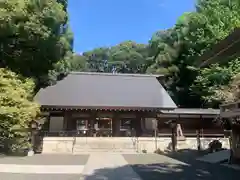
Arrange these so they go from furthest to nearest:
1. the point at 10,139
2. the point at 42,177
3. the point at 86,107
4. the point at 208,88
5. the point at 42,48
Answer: the point at 208,88
the point at 86,107
the point at 42,48
the point at 10,139
the point at 42,177

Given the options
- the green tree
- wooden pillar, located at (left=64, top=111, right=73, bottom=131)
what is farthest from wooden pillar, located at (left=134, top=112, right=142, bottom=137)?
the green tree

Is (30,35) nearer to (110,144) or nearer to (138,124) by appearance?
(110,144)

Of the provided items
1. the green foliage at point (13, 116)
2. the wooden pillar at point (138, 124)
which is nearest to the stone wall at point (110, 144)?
the wooden pillar at point (138, 124)

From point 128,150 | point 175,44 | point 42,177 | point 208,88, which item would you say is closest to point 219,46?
point 42,177

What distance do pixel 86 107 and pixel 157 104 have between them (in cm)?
601

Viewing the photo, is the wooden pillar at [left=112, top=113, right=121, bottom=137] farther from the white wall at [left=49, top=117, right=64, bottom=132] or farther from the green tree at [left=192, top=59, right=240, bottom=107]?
the green tree at [left=192, top=59, right=240, bottom=107]

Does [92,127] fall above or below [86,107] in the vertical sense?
below

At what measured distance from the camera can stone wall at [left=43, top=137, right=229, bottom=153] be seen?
22.2 m

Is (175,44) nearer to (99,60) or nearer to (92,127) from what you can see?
(92,127)

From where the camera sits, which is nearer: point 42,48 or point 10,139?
point 10,139

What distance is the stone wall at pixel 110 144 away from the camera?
72.7 feet

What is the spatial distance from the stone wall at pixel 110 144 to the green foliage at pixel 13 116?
3.67 metres

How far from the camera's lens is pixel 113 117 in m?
26.9

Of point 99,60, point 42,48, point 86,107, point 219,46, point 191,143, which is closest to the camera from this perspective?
point 219,46
